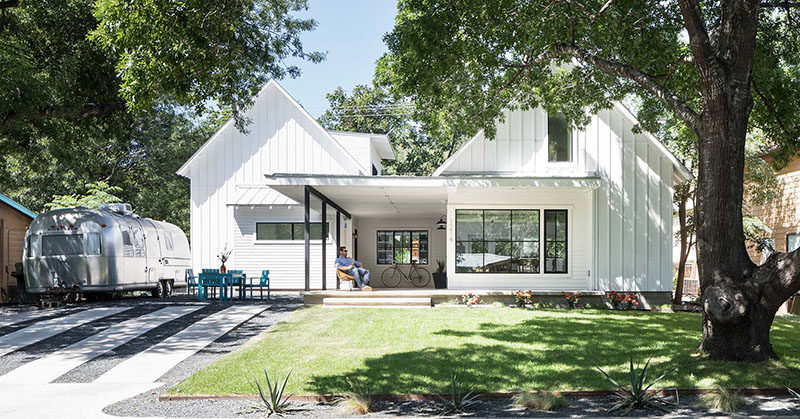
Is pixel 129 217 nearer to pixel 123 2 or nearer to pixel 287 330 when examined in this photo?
pixel 287 330

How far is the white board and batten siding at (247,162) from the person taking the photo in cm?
2230

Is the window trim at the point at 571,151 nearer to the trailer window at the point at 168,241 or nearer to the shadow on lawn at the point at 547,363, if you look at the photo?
the shadow on lawn at the point at 547,363

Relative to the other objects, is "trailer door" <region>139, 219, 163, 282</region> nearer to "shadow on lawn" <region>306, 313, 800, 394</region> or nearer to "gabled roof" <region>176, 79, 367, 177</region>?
"gabled roof" <region>176, 79, 367, 177</region>

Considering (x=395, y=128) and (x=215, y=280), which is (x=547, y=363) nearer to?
(x=215, y=280)

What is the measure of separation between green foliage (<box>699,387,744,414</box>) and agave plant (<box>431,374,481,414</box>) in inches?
90.9

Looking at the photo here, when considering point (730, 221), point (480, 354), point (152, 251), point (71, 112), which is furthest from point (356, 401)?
point (152, 251)

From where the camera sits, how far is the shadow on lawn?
723 cm

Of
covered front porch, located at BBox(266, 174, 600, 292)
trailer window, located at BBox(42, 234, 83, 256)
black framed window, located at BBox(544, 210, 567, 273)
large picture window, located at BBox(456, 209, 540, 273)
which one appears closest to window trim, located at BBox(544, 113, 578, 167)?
covered front porch, located at BBox(266, 174, 600, 292)

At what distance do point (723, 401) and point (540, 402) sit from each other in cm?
181

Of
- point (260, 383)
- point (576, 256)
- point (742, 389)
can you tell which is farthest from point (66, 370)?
point (576, 256)

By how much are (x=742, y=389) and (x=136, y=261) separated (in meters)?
15.5

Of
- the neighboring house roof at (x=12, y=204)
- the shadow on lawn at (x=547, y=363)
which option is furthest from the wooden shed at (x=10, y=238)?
the shadow on lawn at (x=547, y=363)

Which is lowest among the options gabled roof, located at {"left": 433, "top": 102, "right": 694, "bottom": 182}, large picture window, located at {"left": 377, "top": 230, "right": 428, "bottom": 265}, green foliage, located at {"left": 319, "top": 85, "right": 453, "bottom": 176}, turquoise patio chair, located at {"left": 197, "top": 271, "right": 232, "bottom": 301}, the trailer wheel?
the trailer wheel

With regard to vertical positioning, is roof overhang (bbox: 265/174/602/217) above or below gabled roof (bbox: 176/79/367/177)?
below
